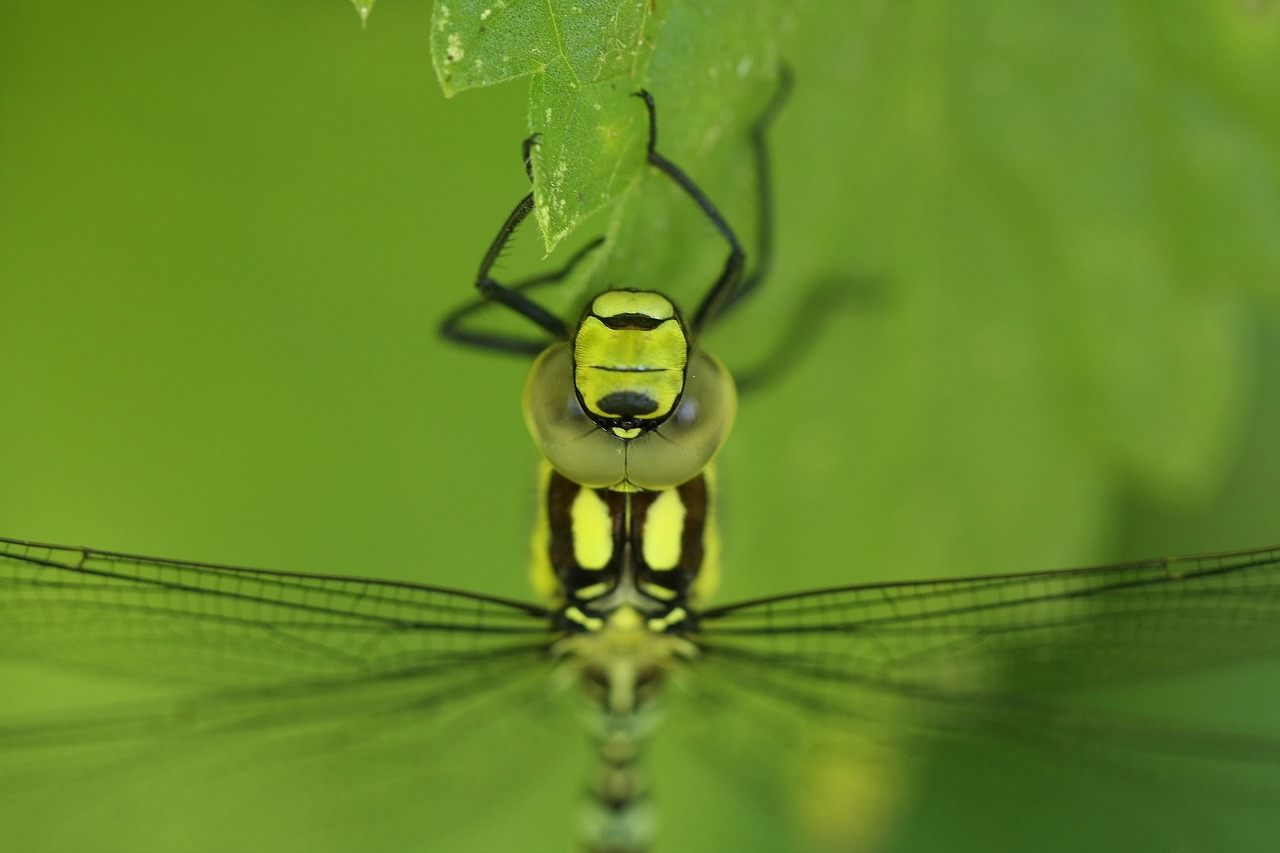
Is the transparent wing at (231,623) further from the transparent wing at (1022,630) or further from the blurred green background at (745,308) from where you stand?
the transparent wing at (1022,630)

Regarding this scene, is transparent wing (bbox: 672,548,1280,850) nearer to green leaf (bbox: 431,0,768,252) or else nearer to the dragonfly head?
the dragonfly head

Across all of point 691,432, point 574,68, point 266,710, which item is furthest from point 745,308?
point 266,710

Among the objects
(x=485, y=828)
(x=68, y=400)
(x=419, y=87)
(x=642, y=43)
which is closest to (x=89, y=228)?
(x=68, y=400)

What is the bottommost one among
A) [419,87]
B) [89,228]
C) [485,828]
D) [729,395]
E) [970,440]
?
[485,828]

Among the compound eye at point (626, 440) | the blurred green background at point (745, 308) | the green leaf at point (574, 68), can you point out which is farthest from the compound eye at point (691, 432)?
the green leaf at point (574, 68)

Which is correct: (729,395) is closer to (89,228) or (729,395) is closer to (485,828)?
(89,228)

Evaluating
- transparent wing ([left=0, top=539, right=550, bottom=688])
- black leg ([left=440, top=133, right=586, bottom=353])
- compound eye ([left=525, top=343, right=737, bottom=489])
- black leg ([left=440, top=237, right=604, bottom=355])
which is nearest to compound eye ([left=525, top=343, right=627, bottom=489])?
compound eye ([left=525, top=343, right=737, bottom=489])
